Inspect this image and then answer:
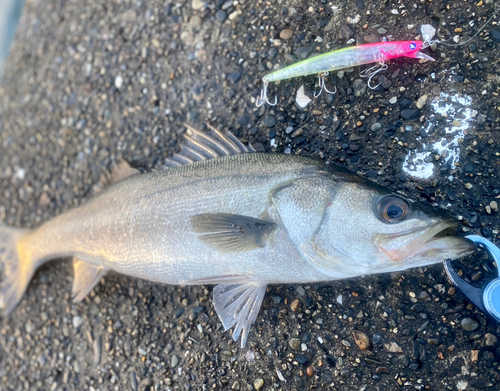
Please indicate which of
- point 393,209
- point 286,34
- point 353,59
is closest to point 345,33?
point 353,59

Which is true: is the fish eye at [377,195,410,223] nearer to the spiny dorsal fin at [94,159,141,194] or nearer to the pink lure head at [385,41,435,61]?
the pink lure head at [385,41,435,61]

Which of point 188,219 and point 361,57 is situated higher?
point 361,57

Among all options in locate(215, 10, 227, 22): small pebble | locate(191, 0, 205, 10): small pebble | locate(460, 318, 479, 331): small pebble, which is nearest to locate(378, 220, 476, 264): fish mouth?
locate(460, 318, 479, 331): small pebble

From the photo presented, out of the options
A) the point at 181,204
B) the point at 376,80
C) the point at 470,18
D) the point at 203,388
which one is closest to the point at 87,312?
the point at 203,388

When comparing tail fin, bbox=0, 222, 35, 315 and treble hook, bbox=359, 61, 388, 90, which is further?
tail fin, bbox=0, 222, 35, 315

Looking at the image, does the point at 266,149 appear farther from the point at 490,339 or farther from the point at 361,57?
the point at 490,339

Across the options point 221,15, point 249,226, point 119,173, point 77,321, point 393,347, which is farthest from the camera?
point 77,321

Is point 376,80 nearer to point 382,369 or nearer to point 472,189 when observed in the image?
point 472,189

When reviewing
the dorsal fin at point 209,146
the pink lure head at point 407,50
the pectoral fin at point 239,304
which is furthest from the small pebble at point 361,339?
the pink lure head at point 407,50
